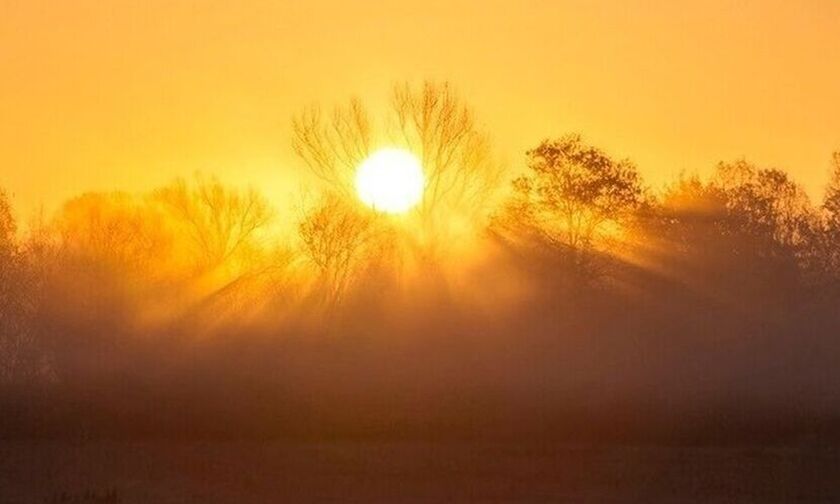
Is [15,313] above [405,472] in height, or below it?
above

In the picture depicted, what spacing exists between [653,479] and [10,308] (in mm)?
23072

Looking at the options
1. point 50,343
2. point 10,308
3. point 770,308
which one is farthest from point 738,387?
point 10,308

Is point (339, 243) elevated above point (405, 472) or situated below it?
above

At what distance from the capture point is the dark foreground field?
32875 mm

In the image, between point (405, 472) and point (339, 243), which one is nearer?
point (405, 472)

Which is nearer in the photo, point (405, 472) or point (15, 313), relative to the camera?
point (405, 472)

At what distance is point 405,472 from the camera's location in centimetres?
3494

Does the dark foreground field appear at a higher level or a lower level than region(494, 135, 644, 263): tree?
lower

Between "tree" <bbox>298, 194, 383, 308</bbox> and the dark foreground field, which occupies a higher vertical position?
"tree" <bbox>298, 194, 383, 308</bbox>

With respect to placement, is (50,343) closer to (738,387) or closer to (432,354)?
(432,354)

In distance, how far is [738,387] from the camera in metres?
41.4

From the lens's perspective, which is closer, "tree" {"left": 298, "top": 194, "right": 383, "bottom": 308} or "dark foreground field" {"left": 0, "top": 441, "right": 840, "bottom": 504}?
"dark foreground field" {"left": 0, "top": 441, "right": 840, "bottom": 504}

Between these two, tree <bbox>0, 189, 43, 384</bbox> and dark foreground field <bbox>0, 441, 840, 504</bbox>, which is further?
tree <bbox>0, 189, 43, 384</bbox>

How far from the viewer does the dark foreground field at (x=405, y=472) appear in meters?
32.9
